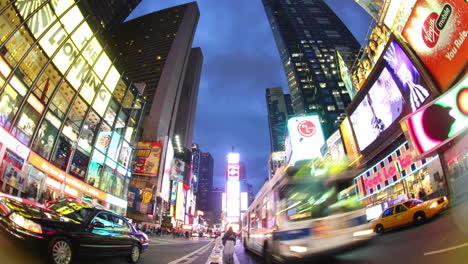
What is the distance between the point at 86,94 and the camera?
25375 millimetres

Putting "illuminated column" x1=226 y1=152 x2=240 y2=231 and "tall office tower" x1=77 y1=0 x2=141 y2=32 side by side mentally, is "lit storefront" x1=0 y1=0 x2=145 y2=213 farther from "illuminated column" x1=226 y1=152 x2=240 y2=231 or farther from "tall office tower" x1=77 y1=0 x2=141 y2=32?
"tall office tower" x1=77 y1=0 x2=141 y2=32

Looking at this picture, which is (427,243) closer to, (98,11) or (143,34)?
(98,11)

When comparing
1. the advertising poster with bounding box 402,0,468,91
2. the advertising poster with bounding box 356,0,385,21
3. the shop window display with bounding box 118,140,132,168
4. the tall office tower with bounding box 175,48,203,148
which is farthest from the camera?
the tall office tower with bounding box 175,48,203,148

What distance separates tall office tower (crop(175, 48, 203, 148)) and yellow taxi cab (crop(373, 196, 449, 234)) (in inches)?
3961

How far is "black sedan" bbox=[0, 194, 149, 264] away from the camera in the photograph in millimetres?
4613

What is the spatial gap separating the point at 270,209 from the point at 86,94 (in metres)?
26.1

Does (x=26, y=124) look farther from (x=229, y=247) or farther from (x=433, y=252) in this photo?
(x=433, y=252)

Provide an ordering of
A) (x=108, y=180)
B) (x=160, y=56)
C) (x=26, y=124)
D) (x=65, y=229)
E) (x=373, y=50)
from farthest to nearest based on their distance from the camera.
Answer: (x=160, y=56) < (x=108, y=180) < (x=373, y=50) < (x=26, y=124) < (x=65, y=229)

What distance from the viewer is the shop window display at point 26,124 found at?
17375mm

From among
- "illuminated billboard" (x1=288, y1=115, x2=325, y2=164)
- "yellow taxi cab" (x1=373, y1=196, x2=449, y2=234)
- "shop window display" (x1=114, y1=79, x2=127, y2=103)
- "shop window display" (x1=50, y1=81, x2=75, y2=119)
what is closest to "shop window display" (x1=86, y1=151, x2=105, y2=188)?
"shop window display" (x1=50, y1=81, x2=75, y2=119)

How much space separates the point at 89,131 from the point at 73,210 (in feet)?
81.0

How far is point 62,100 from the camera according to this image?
23.1 metres

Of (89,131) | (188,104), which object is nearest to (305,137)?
(89,131)

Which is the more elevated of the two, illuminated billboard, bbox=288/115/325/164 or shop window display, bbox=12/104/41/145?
illuminated billboard, bbox=288/115/325/164
